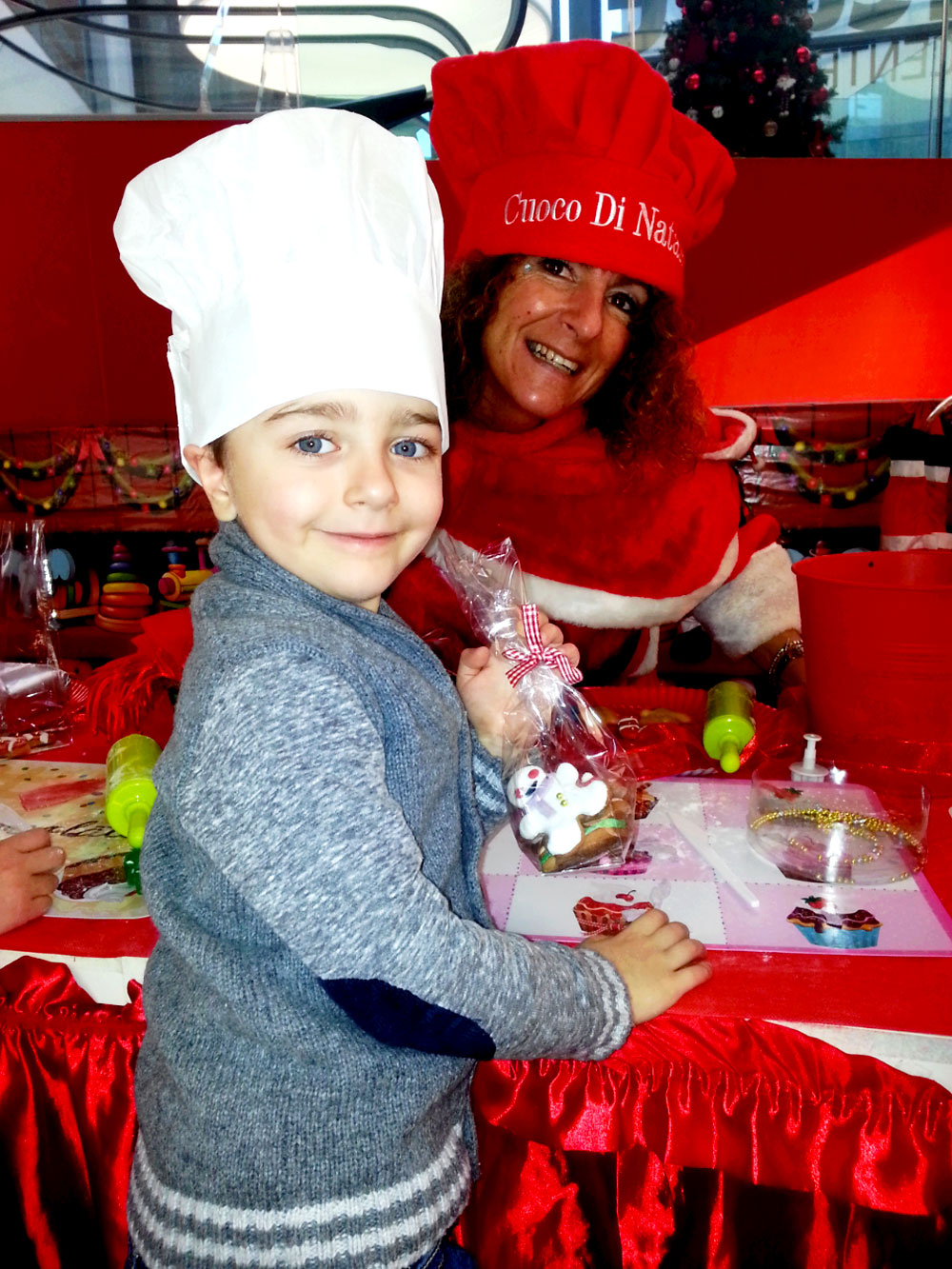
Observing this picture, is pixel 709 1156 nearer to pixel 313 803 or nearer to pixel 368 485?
pixel 313 803

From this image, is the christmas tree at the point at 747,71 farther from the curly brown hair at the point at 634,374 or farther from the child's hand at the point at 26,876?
the child's hand at the point at 26,876

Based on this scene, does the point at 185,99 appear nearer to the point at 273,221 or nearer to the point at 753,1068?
the point at 273,221

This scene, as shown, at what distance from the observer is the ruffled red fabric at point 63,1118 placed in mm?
989

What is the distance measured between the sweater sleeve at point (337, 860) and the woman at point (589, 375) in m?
0.81

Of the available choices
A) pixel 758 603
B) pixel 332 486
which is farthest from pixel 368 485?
pixel 758 603

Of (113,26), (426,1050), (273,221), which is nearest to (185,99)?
(113,26)

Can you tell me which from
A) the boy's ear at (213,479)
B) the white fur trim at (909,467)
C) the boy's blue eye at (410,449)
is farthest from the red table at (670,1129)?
the white fur trim at (909,467)

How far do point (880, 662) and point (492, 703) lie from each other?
0.52 metres

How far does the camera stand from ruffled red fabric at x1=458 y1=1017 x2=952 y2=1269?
858mm

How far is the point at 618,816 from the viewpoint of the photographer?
3.51ft

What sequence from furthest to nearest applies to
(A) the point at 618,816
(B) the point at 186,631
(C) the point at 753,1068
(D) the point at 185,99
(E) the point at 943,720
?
(D) the point at 185,99, (B) the point at 186,631, (E) the point at 943,720, (A) the point at 618,816, (C) the point at 753,1068

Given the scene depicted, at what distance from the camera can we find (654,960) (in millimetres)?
877

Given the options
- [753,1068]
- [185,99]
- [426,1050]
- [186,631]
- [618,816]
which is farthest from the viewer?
[185,99]

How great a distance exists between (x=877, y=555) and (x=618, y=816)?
64 centimetres
